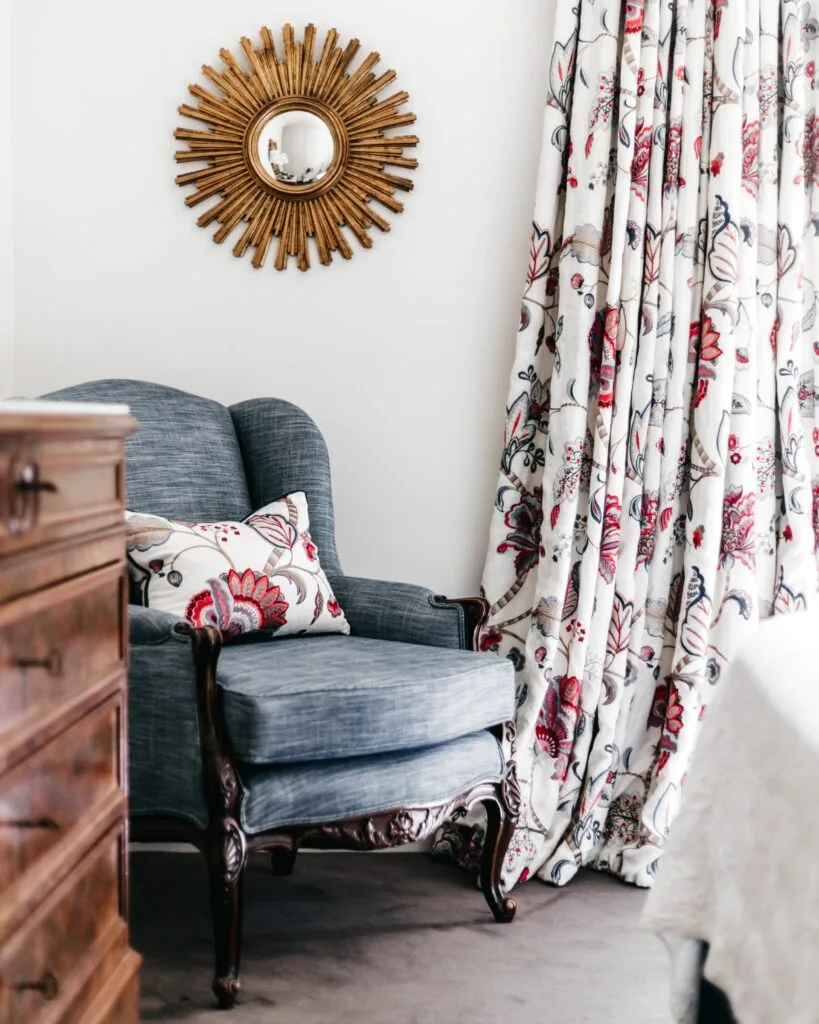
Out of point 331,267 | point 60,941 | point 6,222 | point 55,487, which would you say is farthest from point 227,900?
point 6,222

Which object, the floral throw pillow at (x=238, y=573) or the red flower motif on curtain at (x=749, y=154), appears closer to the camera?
the floral throw pillow at (x=238, y=573)

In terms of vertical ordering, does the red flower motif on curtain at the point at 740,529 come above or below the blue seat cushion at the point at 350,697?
above

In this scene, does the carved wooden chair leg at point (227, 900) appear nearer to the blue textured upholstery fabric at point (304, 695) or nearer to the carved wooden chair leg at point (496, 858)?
the blue textured upholstery fabric at point (304, 695)

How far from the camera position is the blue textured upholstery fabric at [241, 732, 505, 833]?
1.75 m

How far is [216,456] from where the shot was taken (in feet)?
7.89

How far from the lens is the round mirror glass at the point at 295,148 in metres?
2.57

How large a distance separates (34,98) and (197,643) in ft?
5.41

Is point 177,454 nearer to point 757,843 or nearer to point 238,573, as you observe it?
point 238,573

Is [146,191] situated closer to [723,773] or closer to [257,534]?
[257,534]

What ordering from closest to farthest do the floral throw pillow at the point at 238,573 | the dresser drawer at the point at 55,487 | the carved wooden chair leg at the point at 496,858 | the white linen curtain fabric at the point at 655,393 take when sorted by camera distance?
1. the dresser drawer at the point at 55,487
2. the floral throw pillow at the point at 238,573
3. the carved wooden chair leg at the point at 496,858
4. the white linen curtain fabric at the point at 655,393

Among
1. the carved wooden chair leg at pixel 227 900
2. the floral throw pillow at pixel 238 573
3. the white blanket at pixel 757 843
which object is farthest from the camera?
the floral throw pillow at pixel 238 573

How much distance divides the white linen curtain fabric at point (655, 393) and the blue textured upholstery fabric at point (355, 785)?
1.49 feet

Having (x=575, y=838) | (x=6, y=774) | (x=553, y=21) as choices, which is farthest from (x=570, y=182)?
(x=6, y=774)

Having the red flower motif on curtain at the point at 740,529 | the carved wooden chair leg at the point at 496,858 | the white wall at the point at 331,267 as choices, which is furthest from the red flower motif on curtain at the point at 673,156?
the carved wooden chair leg at the point at 496,858
